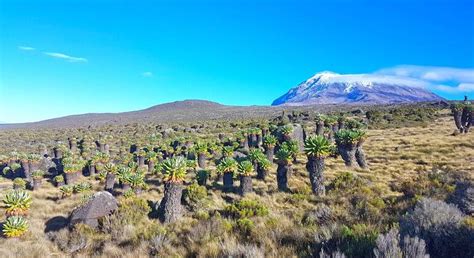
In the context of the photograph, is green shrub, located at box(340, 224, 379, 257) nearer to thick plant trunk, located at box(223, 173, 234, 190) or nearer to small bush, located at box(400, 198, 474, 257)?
small bush, located at box(400, 198, 474, 257)

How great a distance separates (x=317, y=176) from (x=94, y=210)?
13.6m

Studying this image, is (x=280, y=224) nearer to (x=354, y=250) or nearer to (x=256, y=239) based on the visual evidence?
(x=256, y=239)

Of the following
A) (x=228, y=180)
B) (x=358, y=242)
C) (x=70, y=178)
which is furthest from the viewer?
(x=70, y=178)

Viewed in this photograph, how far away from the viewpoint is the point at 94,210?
1795 cm

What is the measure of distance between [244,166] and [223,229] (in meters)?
10.8

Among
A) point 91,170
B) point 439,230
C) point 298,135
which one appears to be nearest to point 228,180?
point 298,135

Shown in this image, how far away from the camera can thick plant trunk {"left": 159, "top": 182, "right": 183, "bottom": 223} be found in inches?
722

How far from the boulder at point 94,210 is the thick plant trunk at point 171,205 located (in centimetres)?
291

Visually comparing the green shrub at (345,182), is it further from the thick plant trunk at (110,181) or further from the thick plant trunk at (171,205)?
the thick plant trunk at (110,181)

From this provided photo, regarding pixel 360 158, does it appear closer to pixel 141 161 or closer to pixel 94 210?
pixel 94 210

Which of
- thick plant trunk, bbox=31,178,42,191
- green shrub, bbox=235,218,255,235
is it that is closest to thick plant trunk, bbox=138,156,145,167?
thick plant trunk, bbox=31,178,42,191

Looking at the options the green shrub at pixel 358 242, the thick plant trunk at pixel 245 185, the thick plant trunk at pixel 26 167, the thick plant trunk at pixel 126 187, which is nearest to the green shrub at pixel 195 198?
the thick plant trunk at pixel 245 185

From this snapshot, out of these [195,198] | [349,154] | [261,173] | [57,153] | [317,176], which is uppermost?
[349,154]

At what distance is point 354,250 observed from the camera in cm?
814
